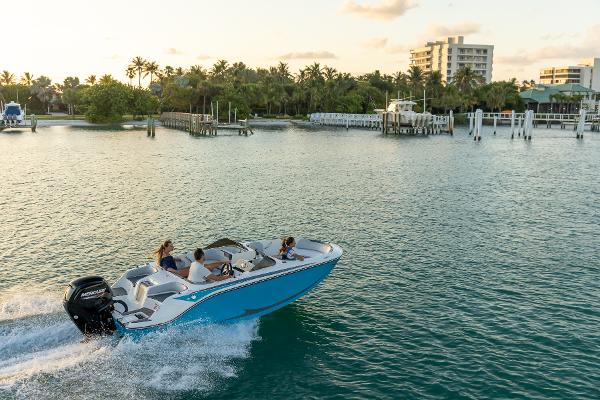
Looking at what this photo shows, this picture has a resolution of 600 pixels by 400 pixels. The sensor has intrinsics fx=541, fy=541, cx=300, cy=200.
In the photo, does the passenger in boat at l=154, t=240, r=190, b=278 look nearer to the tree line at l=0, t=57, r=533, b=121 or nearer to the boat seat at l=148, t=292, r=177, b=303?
the boat seat at l=148, t=292, r=177, b=303

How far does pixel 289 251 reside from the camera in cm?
1630

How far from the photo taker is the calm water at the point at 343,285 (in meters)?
13.2

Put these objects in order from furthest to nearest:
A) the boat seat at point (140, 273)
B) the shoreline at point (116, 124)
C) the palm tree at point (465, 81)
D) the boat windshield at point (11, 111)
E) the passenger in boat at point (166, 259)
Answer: the palm tree at point (465, 81)
the shoreline at point (116, 124)
the boat windshield at point (11, 111)
the passenger in boat at point (166, 259)
the boat seat at point (140, 273)

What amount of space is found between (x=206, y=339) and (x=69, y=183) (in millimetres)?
32989

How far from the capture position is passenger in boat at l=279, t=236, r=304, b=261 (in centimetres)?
1628

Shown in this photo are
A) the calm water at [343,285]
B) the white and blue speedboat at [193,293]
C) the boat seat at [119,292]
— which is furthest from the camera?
the boat seat at [119,292]

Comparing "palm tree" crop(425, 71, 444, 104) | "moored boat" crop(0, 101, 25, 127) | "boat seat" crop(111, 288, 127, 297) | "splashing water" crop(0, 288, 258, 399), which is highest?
"palm tree" crop(425, 71, 444, 104)

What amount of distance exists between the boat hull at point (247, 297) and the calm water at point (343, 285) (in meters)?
0.49

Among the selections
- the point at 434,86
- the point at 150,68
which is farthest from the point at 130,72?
the point at 434,86

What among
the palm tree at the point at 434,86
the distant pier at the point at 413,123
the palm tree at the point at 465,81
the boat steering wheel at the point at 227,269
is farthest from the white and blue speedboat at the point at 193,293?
the palm tree at the point at 465,81

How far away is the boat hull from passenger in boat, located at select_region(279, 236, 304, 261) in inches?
24.6

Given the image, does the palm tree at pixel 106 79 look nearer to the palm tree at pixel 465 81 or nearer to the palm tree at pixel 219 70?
the palm tree at pixel 219 70

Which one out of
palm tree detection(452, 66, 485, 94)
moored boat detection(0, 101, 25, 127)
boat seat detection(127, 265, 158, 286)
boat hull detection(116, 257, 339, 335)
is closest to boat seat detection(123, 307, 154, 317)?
boat hull detection(116, 257, 339, 335)

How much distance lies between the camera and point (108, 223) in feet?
94.9
